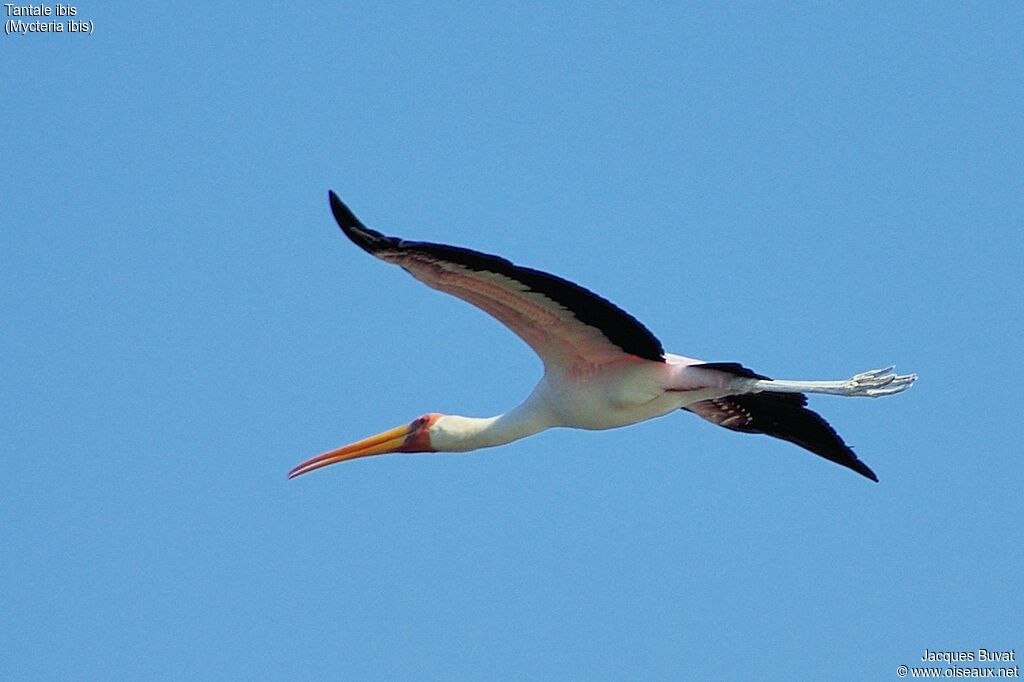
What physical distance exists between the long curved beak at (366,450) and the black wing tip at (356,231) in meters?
4.11

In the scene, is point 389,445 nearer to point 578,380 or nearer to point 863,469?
point 578,380

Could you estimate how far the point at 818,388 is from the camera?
53.1ft

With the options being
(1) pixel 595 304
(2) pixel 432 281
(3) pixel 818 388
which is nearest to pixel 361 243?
(2) pixel 432 281

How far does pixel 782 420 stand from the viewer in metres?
18.5

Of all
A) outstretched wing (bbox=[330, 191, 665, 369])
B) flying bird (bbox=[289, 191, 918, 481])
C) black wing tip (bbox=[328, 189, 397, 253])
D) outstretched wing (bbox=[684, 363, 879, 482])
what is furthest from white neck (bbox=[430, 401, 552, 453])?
black wing tip (bbox=[328, 189, 397, 253])

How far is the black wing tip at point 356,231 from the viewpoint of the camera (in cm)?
1341

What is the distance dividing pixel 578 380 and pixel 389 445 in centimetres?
230

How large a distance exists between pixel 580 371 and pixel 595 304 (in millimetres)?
1554

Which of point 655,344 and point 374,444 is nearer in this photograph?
point 655,344

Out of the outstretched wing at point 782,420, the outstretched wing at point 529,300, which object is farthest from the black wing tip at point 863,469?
the outstretched wing at point 529,300

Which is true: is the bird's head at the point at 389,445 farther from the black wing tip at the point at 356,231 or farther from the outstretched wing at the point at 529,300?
the black wing tip at the point at 356,231

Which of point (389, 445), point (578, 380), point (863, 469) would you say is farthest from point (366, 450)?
point (863, 469)

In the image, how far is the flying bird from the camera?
1434cm

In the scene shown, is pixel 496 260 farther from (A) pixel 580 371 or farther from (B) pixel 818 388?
(B) pixel 818 388
